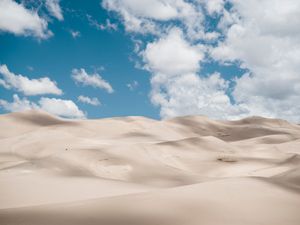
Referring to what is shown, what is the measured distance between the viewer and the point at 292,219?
3.54 metres

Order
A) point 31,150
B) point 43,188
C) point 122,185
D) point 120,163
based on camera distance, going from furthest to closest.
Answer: point 31,150, point 120,163, point 122,185, point 43,188

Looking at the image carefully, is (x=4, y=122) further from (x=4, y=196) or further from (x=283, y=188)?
(x=283, y=188)

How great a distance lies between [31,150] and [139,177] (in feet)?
26.3

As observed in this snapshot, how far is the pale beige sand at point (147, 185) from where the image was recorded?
3.26 metres

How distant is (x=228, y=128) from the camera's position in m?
37.9

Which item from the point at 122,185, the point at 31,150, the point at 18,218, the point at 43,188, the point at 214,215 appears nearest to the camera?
the point at 18,218

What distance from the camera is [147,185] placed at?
6770 mm

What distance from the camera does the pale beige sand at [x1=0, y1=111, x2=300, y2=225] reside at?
326cm

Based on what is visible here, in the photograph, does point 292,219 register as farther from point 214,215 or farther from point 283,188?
point 283,188

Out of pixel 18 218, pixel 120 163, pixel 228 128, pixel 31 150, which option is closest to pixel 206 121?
pixel 228 128

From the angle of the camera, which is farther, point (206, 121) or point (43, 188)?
point (206, 121)

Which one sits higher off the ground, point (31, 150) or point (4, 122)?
point (4, 122)

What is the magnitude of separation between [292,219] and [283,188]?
61.0 inches

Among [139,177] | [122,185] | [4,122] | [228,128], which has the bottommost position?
[122,185]
